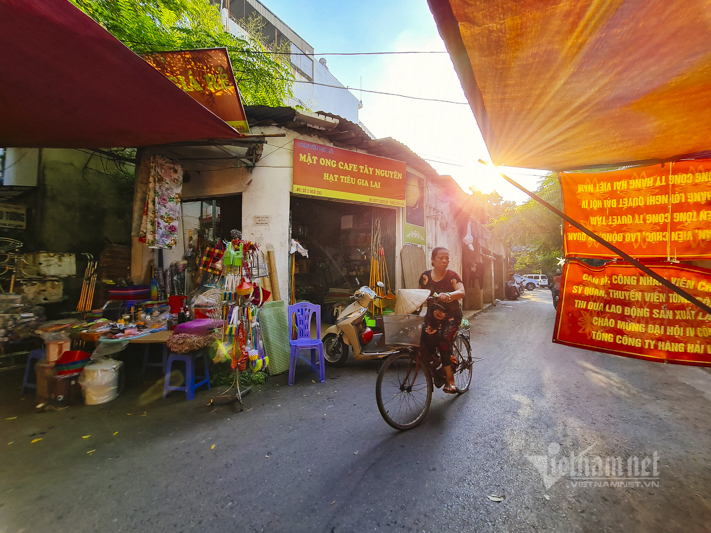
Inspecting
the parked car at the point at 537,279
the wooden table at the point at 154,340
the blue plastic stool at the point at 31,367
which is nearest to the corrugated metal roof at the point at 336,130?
the wooden table at the point at 154,340

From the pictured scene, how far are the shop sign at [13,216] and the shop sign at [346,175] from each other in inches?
209

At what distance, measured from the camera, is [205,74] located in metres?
4.20

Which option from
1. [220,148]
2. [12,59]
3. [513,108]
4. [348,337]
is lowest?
[348,337]

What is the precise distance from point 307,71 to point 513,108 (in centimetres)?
1832

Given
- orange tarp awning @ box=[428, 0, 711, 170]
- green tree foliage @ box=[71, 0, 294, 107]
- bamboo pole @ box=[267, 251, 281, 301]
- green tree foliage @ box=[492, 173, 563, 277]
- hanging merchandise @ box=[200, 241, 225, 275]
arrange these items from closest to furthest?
orange tarp awning @ box=[428, 0, 711, 170]
hanging merchandise @ box=[200, 241, 225, 275]
bamboo pole @ box=[267, 251, 281, 301]
green tree foliage @ box=[71, 0, 294, 107]
green tree foliage @ box=[492, 173, 563, 277]

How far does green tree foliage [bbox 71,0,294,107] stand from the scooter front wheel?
18.8 feet

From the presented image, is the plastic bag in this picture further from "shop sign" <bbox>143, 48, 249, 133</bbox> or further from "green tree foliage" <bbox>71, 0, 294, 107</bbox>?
"green tree foliage" <bbox>71, 0, 294, 107</bbox>

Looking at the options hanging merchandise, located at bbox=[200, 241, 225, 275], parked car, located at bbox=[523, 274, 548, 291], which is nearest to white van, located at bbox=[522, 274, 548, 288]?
parked car, located at bbox=[523, 274, 548, 291]

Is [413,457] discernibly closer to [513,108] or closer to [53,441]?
[513,108]

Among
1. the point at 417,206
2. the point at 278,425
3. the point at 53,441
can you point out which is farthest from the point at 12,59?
the point at 417,206

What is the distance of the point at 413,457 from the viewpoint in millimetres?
2586

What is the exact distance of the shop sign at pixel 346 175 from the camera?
242 inches

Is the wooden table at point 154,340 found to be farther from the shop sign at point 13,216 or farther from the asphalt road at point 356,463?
the shop sign at point 13,216

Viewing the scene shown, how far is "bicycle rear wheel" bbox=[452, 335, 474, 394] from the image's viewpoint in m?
3.90
